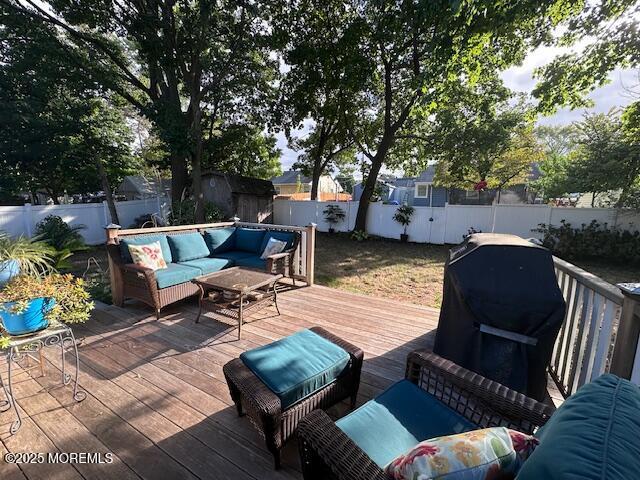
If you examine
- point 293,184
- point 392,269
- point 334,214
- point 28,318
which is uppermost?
Answer: point 293,184

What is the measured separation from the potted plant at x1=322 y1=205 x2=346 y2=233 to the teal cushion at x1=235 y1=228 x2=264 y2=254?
249 inches

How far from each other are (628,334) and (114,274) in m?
4.93

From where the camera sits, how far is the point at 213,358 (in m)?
2.77

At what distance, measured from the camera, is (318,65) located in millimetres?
9062

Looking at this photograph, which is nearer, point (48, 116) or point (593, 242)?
point (593, 242)

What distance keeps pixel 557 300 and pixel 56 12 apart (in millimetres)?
11698

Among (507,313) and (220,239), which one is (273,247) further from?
(507,313)

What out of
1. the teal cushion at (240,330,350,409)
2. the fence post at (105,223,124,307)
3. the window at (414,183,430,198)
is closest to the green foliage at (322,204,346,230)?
the fence post at (105,223,124,307)

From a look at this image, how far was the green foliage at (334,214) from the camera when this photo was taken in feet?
36.3

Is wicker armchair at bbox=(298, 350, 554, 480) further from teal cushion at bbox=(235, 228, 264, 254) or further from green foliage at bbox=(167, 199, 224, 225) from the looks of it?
green foliage at bbox=(167, 199, 224, 225)

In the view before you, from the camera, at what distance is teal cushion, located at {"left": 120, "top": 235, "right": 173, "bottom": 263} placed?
12.2 ft

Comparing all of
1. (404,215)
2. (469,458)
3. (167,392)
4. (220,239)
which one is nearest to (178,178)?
(220,239)

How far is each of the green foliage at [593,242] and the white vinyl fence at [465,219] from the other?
27 cm

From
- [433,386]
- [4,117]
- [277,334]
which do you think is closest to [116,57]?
[4,117]
